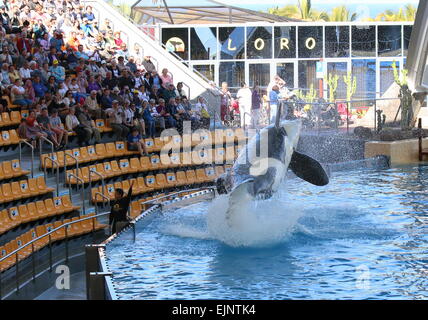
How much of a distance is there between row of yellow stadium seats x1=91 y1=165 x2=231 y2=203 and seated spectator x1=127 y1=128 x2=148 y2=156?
0.81m

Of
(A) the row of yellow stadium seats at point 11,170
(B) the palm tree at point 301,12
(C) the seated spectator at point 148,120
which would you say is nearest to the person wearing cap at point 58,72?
(C) the seated spectator at point 148,120

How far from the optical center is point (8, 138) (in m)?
15.4

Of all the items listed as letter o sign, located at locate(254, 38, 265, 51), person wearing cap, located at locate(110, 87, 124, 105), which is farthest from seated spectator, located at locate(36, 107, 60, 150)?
letter o sign, located at locate(254, 38, 265, 51)

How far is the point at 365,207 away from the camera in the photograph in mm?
14812

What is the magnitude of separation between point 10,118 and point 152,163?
10.3ft

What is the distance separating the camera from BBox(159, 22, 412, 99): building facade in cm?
3206

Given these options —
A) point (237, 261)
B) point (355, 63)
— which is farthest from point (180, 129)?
point (355, 63)

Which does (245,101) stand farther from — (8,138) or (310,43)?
(310,43)

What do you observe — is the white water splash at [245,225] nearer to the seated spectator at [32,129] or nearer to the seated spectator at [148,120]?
the seated spectator at [32,129]

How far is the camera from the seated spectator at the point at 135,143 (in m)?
17.7

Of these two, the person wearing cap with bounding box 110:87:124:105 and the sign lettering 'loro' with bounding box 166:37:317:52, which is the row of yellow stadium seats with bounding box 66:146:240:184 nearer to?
the person wearing cap with bounding box 110:87:124:105

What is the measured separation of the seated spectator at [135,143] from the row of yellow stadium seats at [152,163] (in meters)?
0.23

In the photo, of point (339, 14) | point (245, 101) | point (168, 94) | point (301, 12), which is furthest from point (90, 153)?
point (339, 14)

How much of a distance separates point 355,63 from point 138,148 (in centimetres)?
1775
